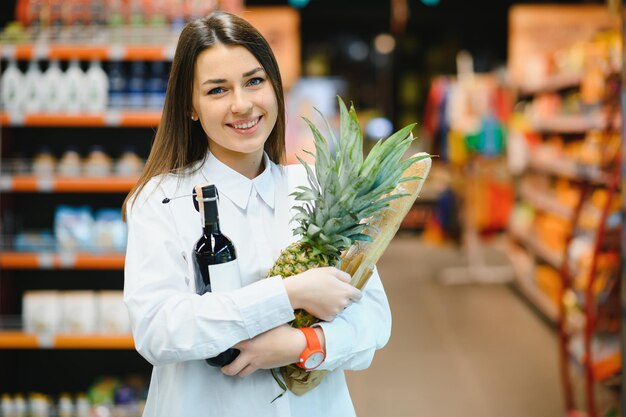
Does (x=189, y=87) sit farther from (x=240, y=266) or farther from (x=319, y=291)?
(x=319, y=291)

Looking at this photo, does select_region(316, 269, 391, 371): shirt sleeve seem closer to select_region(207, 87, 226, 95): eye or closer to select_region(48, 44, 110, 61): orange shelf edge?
select_region(207, 87, 226, 95): eye

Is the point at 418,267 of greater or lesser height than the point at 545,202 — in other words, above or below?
below

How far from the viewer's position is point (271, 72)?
1609 millimetres

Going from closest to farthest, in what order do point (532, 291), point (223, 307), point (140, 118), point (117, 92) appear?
point (223, 307)
point (140, 118)
point (117, 92)
point (532, 291)

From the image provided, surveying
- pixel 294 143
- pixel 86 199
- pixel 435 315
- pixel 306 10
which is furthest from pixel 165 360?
pixel 306 10

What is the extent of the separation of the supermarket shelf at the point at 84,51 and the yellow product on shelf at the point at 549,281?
4.15 meters

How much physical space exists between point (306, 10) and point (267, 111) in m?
12.4

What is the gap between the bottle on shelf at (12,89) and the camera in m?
4.11

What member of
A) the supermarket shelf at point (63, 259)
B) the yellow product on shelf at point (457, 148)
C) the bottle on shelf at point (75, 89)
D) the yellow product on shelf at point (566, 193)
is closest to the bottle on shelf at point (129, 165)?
the bottle on shelf at point (75, 89)

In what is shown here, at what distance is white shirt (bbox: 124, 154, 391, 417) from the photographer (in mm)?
1418

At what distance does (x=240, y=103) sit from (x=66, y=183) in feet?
9.10

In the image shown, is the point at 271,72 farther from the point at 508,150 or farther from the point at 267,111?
the point at 508,150

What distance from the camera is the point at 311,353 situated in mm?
1457

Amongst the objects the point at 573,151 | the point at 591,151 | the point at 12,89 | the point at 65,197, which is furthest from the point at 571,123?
the point at 12,89
